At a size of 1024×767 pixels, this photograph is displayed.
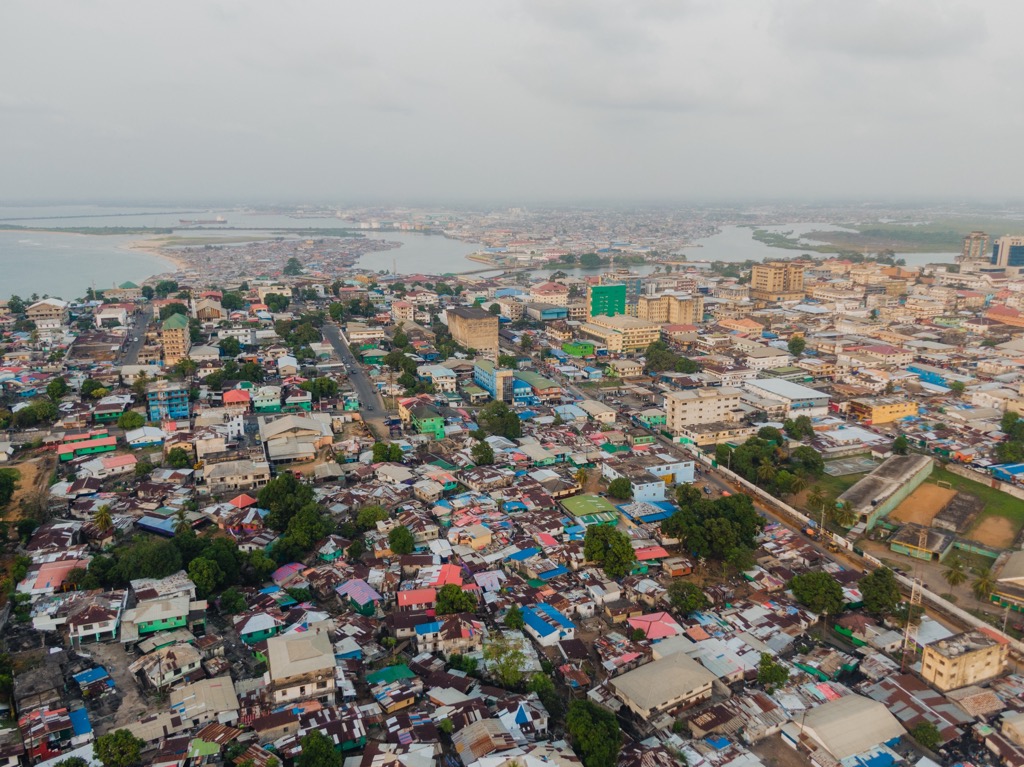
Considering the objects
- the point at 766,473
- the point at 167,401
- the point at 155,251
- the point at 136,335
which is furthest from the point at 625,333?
the point at 155,251

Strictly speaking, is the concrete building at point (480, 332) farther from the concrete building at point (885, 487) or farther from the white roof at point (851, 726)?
the white roof at point (851, 726)

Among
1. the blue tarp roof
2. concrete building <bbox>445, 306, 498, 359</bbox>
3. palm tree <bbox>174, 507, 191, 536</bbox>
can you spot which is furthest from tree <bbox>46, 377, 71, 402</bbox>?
the blue tarp roof

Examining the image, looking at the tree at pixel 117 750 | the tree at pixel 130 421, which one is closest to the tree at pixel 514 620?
the tree at pixel 117 750

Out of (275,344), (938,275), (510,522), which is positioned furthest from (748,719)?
(938,275)

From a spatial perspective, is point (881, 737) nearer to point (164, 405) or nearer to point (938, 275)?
point (164, 405)

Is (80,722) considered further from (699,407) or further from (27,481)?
(699,407)
